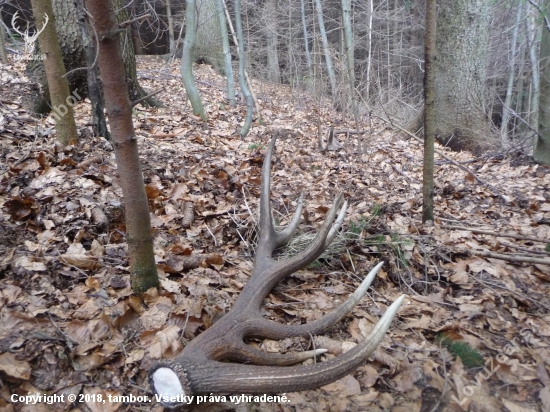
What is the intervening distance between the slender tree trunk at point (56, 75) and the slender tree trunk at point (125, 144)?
1989mm

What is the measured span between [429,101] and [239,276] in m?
2.02

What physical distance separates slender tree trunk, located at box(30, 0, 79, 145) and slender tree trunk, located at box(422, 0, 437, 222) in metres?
2.97

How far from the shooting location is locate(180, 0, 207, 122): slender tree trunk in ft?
18.2

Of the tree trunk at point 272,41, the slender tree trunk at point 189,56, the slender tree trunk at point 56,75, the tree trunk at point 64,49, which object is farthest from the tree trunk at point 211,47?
the slender tree trunk at point 56,75

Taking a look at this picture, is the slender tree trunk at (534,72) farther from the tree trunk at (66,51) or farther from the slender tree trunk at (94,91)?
the tree trunk at (66,51)

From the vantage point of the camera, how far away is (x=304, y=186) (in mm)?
4359

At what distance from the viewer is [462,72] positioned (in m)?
7.19

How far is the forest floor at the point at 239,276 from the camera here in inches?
68.4

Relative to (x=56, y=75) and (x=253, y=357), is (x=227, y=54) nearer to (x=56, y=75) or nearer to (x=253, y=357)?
(x=56, y=75)

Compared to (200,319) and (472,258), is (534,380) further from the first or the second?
(200,319)

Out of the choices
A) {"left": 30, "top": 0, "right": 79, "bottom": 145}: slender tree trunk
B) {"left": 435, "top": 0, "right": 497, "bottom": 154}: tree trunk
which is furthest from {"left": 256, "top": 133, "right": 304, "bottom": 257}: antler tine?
Result: {"left": 435, "top": 0, "right": 497, "bottom": 154}: tree trunk

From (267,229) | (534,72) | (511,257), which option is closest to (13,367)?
(267,229)

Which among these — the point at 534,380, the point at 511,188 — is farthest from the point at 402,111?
the point at 534,380

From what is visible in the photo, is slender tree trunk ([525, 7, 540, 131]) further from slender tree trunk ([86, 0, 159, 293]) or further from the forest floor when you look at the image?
slender tree trunk ([86, 0, 159, 293])
